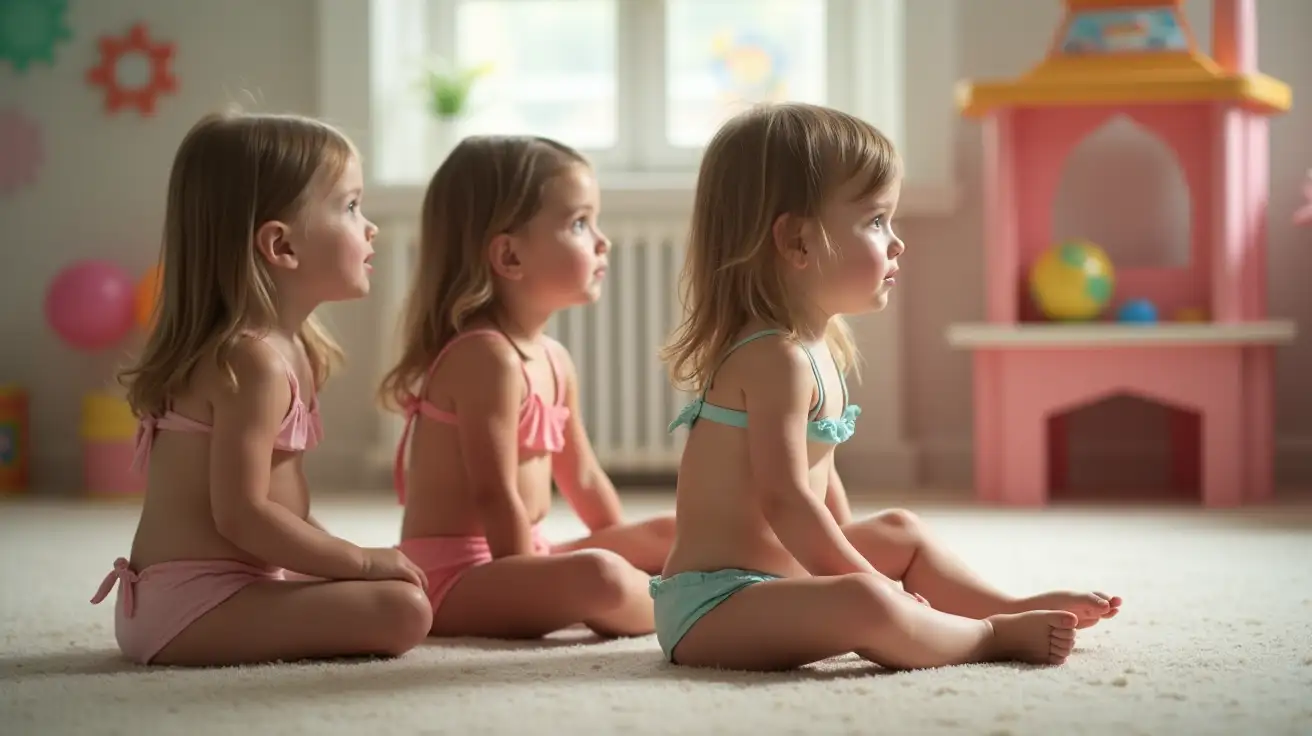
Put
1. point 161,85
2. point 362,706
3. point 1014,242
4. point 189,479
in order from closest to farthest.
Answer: point 362,706 → point 189,479 → point 1014,242 → point 161,85

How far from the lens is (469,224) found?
1.78 m

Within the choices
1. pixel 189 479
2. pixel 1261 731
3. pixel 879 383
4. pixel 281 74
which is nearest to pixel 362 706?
pixel 189 479

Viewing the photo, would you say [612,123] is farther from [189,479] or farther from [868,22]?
[189,479]

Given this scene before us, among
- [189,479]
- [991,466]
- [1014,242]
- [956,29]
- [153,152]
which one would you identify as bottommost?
[991,466]

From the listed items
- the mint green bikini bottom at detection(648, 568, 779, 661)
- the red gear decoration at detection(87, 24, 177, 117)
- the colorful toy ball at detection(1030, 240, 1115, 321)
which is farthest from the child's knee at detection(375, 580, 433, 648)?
the red gear decoration at detection(87, 24, 177, 117)

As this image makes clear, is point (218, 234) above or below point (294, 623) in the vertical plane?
above

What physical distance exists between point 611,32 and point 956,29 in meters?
0.84

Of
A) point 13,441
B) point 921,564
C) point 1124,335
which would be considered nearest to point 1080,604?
point 921,564

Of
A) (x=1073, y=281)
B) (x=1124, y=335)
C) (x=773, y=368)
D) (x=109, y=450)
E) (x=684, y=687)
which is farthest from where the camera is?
(x=109, y=450)

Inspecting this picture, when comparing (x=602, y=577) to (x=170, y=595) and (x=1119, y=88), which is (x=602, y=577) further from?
(x=1119, y=88)

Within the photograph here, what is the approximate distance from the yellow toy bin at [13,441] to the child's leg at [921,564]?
8.38ft

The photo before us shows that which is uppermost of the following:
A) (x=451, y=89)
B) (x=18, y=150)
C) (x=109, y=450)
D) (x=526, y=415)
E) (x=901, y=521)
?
(x=451, y=89)

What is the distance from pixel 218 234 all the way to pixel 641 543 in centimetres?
63

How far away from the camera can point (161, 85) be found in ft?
11.8
